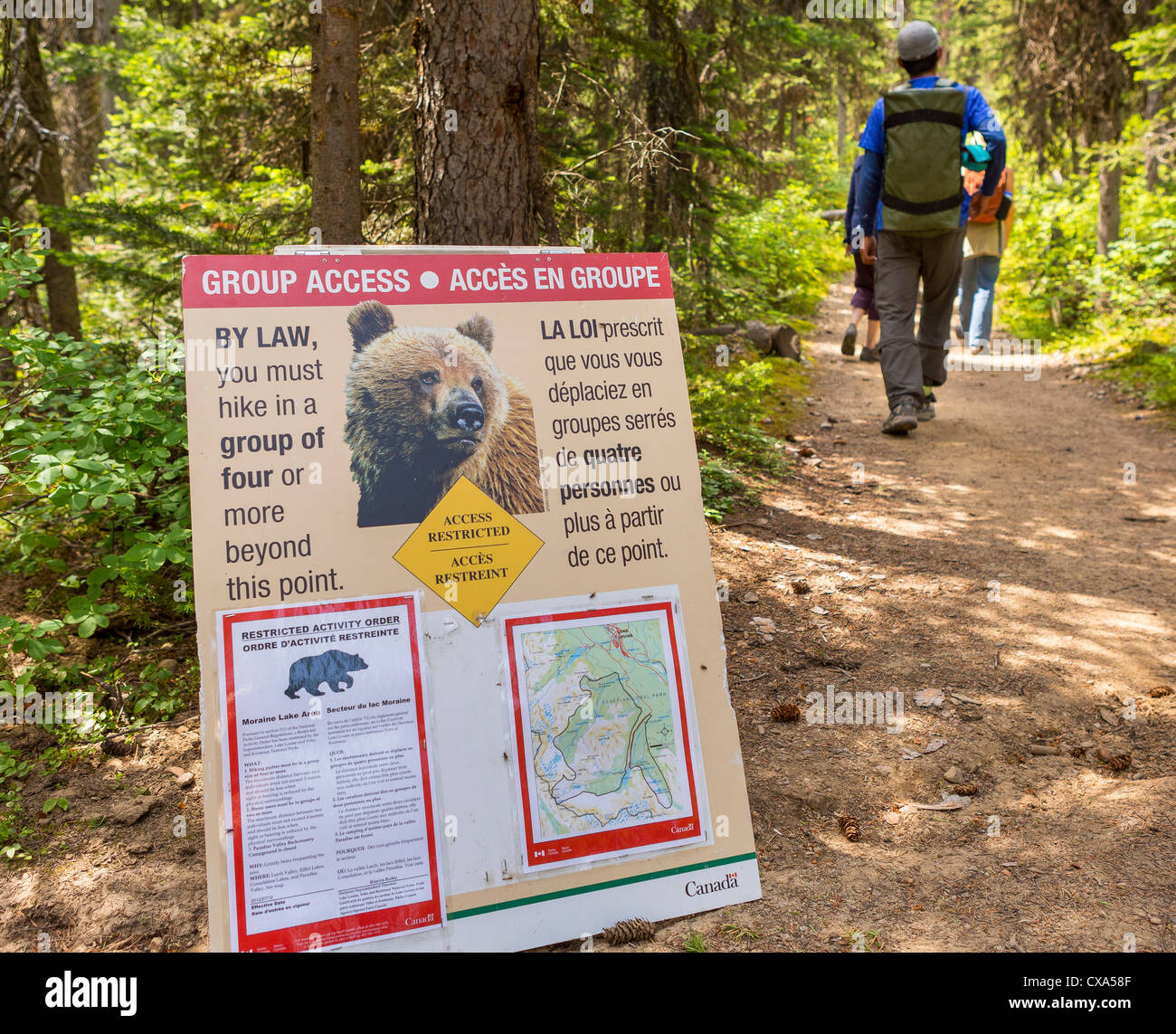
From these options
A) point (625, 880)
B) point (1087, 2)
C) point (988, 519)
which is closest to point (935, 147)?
point (988, 519)

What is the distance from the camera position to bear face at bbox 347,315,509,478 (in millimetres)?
2229

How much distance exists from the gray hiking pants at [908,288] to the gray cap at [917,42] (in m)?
1.11

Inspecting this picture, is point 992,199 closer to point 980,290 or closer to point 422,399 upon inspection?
point 980,290

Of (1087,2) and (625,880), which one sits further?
(1087,2)

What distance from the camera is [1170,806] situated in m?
2.65

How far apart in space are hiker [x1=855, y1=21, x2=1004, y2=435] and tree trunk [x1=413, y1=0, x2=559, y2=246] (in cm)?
284

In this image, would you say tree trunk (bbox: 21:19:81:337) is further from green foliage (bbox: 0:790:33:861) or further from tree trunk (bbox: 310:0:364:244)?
green foliage (bbox: 0:790:33:861)

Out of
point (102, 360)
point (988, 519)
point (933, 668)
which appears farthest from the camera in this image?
point (988, 519)

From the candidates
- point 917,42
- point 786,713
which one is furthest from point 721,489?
point 917,42

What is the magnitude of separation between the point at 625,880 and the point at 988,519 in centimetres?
402

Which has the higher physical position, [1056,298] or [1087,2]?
[1087,2]

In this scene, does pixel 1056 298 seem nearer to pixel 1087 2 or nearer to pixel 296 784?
pixel 1087 2

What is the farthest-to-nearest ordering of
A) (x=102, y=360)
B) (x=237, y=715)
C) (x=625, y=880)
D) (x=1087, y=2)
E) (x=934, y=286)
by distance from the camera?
(x=1087, y=2) < (x=934, y=286) < (x=102, y=360) < (x=625, y=880) < (x=237, y=715)

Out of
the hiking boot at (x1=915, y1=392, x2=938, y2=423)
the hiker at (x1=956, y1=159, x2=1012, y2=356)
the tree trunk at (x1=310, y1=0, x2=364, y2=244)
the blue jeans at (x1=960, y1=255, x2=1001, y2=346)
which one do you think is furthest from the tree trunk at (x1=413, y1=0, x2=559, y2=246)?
the blue jeans at (x1=960, y1=255, x2=1001, y2=346)
